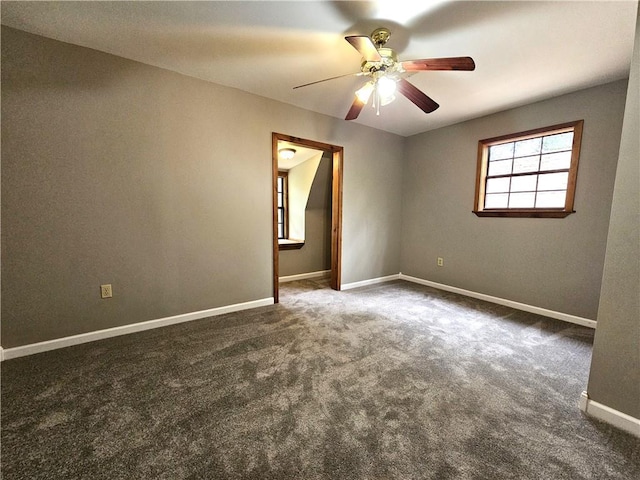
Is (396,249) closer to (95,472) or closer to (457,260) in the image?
(457,260)

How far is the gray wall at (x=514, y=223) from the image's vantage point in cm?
243

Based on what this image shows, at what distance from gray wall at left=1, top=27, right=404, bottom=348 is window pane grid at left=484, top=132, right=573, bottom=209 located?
8.48 ft

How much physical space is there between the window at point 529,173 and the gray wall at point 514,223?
0.26 feet

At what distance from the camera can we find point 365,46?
5.02 feet

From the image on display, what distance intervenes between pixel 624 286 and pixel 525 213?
6.39ft

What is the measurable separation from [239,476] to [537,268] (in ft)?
11.5

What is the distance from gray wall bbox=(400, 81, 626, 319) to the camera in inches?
95.6

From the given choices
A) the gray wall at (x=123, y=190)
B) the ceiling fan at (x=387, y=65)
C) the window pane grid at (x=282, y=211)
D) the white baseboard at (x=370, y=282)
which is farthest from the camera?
the window pane grid at (x=282, y=211)

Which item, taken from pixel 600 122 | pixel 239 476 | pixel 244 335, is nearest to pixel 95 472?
pixel 239 476

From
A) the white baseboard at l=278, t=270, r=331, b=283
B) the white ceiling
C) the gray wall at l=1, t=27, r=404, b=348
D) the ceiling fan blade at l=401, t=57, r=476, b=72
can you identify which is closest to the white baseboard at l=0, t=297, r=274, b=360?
the gray wall at l=1, t=27, r=404, b=348

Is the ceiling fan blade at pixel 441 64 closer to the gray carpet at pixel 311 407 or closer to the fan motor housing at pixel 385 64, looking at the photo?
the fan motor housing at pixel 385 64

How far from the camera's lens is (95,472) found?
1.05m

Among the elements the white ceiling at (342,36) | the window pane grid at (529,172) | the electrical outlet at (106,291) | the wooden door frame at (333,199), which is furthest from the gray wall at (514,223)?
the electrical outlet at (106,291)

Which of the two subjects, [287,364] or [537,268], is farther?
[537,268]
